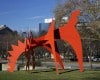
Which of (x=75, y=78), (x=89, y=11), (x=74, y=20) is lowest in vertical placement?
(x=75, y=78)

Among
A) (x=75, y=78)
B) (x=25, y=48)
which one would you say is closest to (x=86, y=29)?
(x=25, y=48)

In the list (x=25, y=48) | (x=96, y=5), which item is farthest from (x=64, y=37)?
(x=96, y=5)

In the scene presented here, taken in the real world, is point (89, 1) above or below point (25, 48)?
above

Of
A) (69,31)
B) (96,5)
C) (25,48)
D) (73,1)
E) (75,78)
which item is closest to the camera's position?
(75,78)

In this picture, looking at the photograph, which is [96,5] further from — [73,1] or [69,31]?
[69,31]

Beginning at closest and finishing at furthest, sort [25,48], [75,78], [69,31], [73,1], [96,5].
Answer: [75,78] < [69,31] < [25,48] < [96,5] < [73,1]

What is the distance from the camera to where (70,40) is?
84.5 feet

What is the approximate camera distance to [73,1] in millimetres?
38406

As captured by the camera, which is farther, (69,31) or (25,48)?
(25,48)

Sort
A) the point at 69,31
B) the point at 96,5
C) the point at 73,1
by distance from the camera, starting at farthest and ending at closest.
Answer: the point at 73,1, the point at 96,5, the point at 69,31

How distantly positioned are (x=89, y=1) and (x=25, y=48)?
473 inches

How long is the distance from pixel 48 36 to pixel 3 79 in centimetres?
609

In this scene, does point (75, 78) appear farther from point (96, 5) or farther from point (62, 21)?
point (62, 21)

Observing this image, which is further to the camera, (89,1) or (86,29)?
(86,29)
